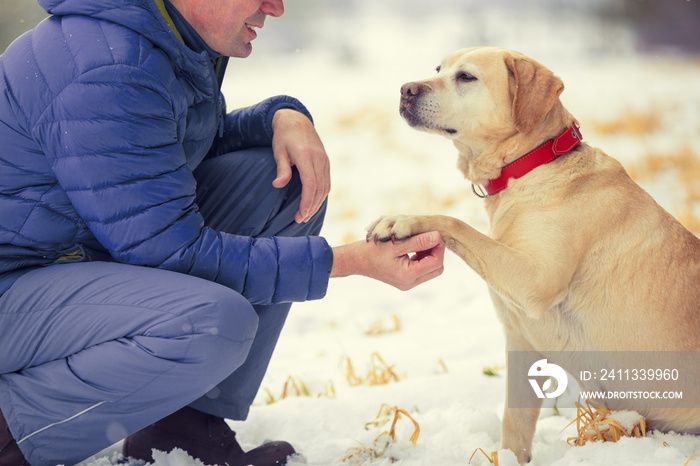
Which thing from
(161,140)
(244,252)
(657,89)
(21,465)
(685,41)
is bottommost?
(21,465)

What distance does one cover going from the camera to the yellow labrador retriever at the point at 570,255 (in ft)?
5.81

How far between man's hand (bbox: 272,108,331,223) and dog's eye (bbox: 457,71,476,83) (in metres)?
0.58

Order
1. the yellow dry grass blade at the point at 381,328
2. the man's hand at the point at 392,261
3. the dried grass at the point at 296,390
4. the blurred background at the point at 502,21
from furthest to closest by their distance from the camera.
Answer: the blurred background at the point at 502,21 → the yellow dry grass blade at the point at 381,328 → the dried grass at the point at 296,390 → the man's hand at the point at 392,261

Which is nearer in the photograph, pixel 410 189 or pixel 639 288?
pixel 639 288

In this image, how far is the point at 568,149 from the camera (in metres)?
1.96

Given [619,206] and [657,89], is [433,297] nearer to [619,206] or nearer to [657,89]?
[619,206]

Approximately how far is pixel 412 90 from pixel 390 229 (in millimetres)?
663

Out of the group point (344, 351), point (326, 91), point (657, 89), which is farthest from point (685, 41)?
point (344, 351)

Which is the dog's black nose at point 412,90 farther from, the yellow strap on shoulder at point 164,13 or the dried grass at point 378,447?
the dried grass at point 378,447

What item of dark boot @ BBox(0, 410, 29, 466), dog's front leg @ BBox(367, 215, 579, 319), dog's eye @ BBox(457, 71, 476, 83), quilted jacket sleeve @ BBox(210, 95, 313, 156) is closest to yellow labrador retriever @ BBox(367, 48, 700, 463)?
dog's front leg @ BBox(367, 215, 579, 319)

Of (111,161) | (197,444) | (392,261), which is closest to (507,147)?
(392,261)

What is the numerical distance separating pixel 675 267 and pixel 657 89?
25.3 feet

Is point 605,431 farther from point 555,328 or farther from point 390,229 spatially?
point 390,229

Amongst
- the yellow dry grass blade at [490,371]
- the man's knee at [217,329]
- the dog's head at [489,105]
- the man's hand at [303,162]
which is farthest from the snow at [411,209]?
the dog's head at [489,105]
